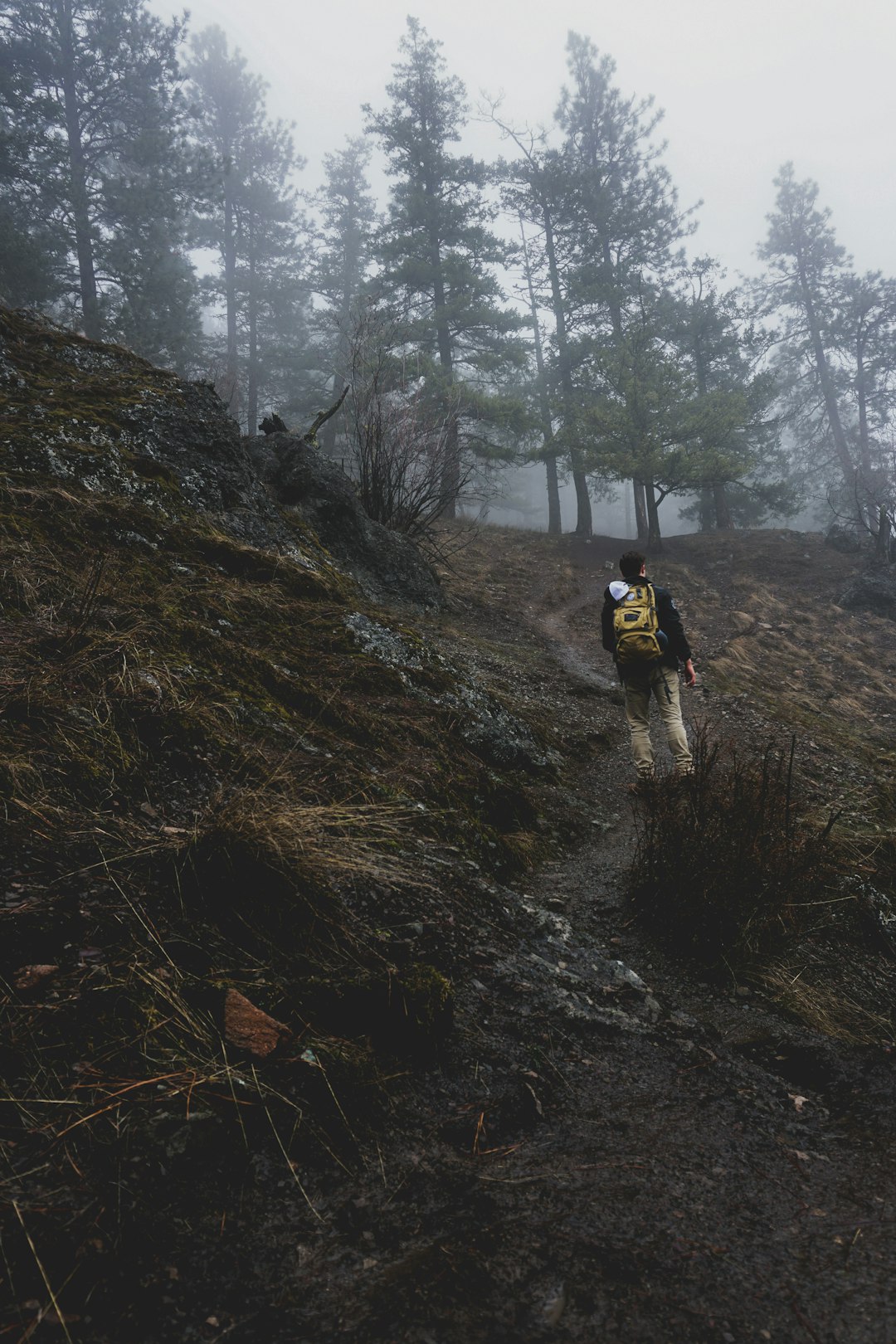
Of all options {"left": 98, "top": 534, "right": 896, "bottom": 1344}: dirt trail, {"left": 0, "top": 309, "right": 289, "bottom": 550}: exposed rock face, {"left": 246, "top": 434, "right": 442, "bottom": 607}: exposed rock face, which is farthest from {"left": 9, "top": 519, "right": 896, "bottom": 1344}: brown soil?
{"left": 246, "top": 434, "right": 442, "bottom": 607}: exposed rock face

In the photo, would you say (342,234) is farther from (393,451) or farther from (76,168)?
(393,451)

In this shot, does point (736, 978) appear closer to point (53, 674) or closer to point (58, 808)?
point (58, 808)

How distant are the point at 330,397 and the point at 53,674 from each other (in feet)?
69.7

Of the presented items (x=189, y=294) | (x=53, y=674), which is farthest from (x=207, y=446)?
(x=189, y=294)

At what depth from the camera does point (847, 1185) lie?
4.98 ft

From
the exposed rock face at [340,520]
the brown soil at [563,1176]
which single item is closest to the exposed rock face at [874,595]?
the exposed rock face at [340,520]

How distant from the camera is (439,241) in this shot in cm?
2002

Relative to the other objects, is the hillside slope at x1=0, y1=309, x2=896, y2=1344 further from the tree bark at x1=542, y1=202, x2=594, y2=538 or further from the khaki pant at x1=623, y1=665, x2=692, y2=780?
the tree bark at x1=542, y1=202, x2=594, y2=538

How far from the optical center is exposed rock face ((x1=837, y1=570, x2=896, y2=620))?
14164mm

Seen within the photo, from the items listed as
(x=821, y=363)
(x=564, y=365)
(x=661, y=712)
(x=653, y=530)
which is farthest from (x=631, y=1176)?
(x=821, y=363)

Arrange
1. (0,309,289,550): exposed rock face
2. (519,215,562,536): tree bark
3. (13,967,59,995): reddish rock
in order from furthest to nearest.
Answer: (519,215,562,536): tree bark → (0,309,289,550): exposed rock face → (13,967,59,995): reddish rock

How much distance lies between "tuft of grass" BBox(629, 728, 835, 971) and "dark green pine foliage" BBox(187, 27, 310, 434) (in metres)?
24.5

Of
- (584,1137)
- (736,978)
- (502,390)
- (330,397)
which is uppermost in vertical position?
(502,390)

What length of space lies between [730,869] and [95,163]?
23223mm
